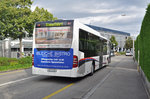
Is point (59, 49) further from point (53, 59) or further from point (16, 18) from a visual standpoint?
point (16, 18)

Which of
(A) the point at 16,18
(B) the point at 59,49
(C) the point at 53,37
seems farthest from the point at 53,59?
(A) the point at 16,18

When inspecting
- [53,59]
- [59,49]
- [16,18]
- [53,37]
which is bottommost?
[53,59]

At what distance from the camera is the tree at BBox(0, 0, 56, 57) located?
78.7 ft

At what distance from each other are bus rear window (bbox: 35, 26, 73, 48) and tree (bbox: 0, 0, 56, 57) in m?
16.6

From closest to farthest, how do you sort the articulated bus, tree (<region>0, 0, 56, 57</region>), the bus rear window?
the articulated bus
the bus rear window
tree (<region>0, 0, 56, 57</region>)

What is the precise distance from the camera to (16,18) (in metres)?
25.5

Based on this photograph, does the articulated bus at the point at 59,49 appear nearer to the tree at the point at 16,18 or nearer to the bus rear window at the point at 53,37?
the bus rear window at the point at 53,37

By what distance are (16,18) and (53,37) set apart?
18588 mm

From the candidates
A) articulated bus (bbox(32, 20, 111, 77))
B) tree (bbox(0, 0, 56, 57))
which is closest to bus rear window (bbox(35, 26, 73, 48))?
articulated bus (bbox(32, 20, 111, 77))

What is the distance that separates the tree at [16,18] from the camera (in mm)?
24000

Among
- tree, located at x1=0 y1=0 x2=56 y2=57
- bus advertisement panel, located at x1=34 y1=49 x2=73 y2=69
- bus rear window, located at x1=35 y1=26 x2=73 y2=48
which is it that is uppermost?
tree, located at x1=0 y1=0 x2=56 y2=57

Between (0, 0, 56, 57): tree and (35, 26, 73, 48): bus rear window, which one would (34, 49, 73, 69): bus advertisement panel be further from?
(0, 0, 56, 57): tree

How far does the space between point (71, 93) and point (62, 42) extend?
2.88 m

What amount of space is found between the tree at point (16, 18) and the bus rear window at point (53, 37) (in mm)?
16613
